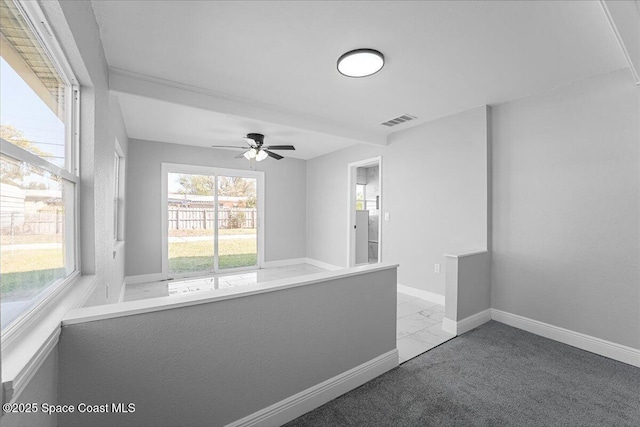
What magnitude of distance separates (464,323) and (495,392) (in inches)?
40.5

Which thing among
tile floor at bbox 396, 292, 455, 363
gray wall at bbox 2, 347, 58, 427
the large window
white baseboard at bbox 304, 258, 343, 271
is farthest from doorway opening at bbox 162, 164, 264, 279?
gray wall at bbox 2, 347, 58, 427

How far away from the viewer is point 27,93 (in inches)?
44.2

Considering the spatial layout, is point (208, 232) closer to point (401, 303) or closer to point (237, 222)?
point (237, 222)

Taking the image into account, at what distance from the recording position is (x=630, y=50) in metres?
1.96

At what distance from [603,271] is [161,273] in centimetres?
603

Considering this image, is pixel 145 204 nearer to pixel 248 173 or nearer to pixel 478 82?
pixel 248 173

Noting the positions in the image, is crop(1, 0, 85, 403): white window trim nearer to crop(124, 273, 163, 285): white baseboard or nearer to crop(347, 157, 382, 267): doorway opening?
crop(124, 273, 163, 285): white baseboard

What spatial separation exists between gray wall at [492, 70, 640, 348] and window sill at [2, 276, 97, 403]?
3832 mm

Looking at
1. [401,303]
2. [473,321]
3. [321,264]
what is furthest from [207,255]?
[473,321]

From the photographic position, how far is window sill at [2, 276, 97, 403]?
29.4 inches

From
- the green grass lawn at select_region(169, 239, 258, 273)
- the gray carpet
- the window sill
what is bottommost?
the gray carpet

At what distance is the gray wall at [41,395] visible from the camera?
0.83 metres

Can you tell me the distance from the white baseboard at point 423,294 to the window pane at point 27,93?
4.05m

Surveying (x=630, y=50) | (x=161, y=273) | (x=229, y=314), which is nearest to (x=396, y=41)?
(x=630, y=50)
